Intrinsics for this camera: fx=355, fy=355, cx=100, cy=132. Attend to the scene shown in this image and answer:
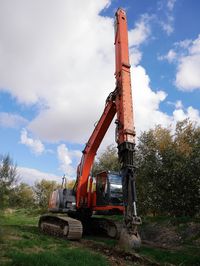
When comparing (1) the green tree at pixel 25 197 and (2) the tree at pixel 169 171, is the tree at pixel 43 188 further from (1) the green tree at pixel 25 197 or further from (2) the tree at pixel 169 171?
(2) the tree at pixel 169 171

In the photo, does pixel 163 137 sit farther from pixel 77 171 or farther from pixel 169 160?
pixel 77 171

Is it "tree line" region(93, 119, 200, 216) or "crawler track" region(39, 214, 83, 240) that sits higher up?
"tree line" region(93, 119, 200, 216)

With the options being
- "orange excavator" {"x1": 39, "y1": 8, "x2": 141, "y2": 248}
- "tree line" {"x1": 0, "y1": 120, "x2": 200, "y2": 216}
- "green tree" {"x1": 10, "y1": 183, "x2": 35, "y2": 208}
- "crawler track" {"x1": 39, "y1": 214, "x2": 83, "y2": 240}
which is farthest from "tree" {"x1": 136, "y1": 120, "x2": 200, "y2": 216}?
"green tree" {"x1": 10, "y1": 183, "x2": 35, "y2": 208}

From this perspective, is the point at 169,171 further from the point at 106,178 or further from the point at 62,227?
the point at 62,227

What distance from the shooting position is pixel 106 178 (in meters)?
18.1

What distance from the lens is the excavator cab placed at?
17500 mm

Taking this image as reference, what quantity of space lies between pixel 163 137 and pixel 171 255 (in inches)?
728

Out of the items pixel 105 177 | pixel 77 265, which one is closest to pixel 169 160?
pixel 105 177

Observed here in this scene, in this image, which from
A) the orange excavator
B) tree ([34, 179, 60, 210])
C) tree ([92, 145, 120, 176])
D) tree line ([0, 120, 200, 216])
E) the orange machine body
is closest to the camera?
the orange excavator

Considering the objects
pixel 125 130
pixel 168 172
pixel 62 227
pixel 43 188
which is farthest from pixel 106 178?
pixel 43 188

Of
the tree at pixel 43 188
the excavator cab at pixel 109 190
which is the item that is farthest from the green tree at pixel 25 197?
the excavator cab at pixel 109 190

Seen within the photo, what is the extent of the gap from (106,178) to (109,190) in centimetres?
73

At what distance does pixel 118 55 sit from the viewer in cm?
1761

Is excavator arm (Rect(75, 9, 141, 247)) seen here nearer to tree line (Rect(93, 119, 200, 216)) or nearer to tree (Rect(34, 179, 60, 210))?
tree line (Rect(93, 119, 200, 216))
